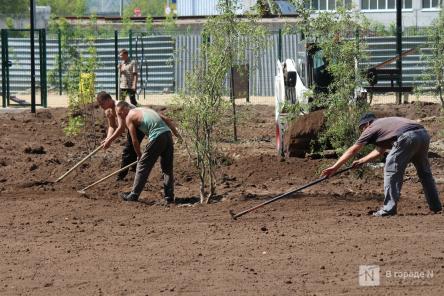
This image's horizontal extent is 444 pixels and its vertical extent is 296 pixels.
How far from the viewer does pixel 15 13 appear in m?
69.2

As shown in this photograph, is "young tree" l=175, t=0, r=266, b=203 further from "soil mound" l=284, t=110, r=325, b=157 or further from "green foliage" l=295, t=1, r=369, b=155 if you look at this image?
"soil mound" l=284, t=110, r=325, b=157

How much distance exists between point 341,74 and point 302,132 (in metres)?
2.49

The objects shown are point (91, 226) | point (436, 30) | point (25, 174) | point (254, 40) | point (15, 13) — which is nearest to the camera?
point (91, 226)

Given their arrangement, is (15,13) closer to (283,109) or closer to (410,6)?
(410,6)

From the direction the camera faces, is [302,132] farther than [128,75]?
No

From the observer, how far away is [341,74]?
51.4ft

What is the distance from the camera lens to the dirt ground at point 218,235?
9695 millimetres

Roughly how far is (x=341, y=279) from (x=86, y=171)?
29.7ft

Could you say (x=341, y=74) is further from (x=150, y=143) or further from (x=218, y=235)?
(x=218, y=235)

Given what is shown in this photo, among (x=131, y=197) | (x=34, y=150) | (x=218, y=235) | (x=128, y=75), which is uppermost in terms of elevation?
(x=128, y=75)

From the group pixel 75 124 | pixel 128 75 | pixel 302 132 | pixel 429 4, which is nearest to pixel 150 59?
pixel 128 75

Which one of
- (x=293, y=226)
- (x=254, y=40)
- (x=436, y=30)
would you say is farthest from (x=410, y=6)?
(x=293, y=226)

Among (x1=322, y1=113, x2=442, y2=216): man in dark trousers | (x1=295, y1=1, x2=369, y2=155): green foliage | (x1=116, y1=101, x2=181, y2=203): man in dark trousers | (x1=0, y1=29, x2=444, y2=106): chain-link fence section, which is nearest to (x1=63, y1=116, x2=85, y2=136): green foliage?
(x1=116, y1=101, x2=181, y2=203): man in dark trousers

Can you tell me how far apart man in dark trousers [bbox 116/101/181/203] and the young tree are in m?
0.26
